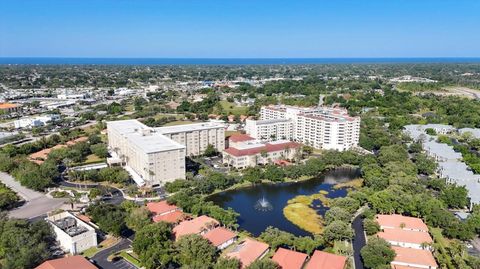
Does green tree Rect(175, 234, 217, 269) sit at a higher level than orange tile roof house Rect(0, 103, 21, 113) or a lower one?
lower

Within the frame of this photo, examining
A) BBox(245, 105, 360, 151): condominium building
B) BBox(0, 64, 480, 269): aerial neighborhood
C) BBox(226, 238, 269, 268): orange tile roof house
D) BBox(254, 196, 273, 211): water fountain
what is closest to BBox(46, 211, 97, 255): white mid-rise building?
BBox(0, 64, 480, 269): aerial neighborhood

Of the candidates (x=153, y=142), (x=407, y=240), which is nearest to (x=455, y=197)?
(x=407, y=240)

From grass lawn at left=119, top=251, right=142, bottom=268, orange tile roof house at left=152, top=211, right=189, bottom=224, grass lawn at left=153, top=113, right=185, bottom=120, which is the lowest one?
grass lawn at left=119, top=251, right=142, bottom=268

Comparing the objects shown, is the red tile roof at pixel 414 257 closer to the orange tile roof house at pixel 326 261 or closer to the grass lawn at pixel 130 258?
the orange tile roof house at pixel 326 261

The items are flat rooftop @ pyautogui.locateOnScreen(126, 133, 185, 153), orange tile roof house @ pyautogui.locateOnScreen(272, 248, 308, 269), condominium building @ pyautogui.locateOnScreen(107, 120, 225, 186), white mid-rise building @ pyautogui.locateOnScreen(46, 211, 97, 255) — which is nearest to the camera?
orange tile roof house @ pyautogui.locateOnScreen(272, 248, 308, 269)

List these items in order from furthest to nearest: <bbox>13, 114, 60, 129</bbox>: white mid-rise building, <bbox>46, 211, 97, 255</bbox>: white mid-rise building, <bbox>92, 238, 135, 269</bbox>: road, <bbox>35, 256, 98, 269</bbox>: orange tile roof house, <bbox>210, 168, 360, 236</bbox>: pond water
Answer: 1. <bbox>13, 114, 60, 129</bbox>: white mid-rise building
2. <bbox>210, 168, 360, 236</bbox>: pond water
3. <bbox>46, 211, 97, 255</bbox>: white mid-rise building
4. <bbox>92, 238, 135, 269</bbox>: road
5. <bbox>35, 256, 98, 269</bbox>: orange tile roof house

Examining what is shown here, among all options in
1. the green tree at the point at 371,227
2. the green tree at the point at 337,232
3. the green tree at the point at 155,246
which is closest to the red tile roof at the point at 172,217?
the green tree at the point at 155,246

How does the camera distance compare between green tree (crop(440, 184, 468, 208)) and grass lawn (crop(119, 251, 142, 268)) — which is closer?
grass lawn (crop(119, 251, 142, 268))

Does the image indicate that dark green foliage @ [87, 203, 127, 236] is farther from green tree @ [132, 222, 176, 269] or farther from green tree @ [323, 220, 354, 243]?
green tree @ [323, 220, 354, 243]

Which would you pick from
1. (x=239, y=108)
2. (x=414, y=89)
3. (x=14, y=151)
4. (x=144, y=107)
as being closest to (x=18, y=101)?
(x=144, y=107)
